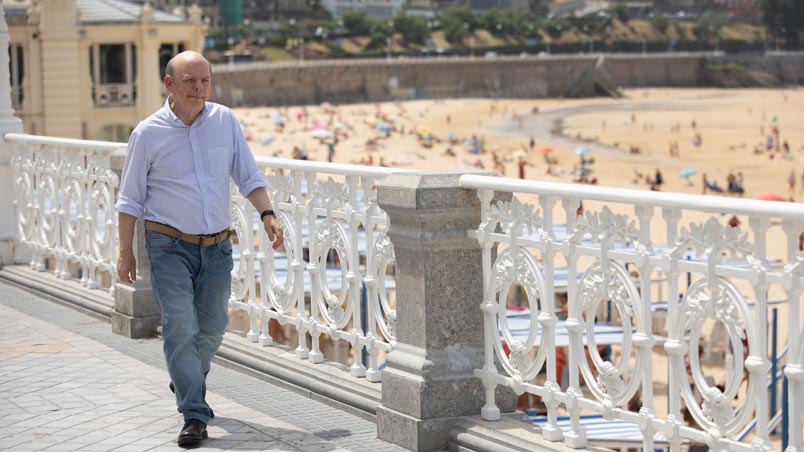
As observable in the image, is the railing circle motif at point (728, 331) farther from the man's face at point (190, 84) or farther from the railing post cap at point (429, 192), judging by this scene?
the man's face at point (190, 84)

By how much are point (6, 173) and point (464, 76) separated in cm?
9878

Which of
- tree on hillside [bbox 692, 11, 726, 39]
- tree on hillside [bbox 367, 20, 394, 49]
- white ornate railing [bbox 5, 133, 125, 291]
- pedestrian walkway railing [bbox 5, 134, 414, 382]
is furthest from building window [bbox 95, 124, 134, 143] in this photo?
tree on hillside [bbox 692, 11, 726, 39]

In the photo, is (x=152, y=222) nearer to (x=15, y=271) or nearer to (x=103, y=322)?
(x=103, y=322)

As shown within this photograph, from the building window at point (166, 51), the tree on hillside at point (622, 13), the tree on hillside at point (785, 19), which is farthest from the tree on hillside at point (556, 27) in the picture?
the building window at point (166, 51)

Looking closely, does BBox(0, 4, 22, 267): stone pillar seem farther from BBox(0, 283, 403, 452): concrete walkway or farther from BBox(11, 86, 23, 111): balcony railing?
BBox(11, 86, 23, 111): balcony railing

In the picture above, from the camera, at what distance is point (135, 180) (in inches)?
214

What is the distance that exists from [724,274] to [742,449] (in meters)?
0.55

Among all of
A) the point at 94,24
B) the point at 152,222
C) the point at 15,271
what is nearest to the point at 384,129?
the point at 94,24

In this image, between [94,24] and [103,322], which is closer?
[103,322]

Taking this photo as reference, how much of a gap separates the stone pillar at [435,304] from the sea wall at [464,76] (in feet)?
266

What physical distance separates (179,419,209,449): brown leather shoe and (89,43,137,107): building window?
30650 millimetres

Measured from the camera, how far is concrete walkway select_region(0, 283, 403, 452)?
5461 mm

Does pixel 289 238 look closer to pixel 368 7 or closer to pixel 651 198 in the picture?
pixel 651 198

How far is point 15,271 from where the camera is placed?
10242 mm
